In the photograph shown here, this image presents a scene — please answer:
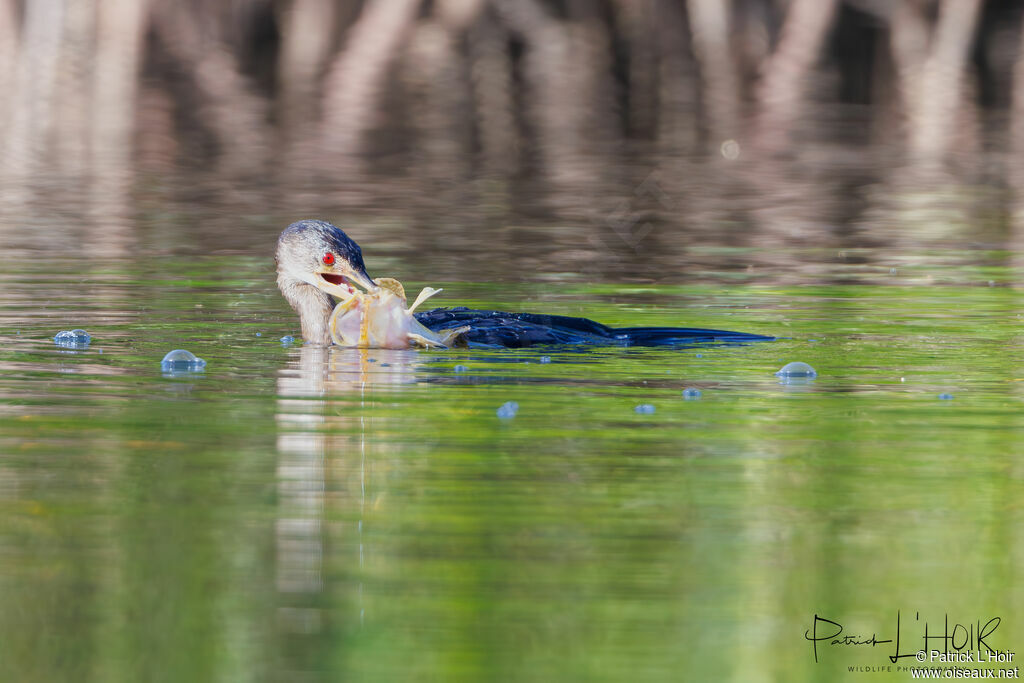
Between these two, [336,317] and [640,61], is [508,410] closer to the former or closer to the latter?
[336,317]

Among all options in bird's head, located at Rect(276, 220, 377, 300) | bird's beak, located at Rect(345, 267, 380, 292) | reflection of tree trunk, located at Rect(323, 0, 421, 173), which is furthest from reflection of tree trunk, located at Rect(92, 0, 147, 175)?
bird's beak, located at Rect(345, 267, 380, 292)

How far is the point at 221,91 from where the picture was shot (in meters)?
34.5

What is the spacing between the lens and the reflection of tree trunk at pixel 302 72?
27003 mm

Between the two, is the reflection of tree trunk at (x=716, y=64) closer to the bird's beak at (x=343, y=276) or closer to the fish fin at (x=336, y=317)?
the bird's beak at (x=343, y=276)

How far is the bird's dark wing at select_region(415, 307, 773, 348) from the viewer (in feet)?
35.4

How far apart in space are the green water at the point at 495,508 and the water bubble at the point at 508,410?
53 millimetres

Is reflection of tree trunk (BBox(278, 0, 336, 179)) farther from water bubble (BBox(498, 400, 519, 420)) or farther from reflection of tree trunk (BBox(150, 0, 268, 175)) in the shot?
water bubble (BBox(498, 400, 519, 420))

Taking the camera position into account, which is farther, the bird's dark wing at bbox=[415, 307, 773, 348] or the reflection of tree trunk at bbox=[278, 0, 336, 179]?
the reflection of tree trunk at bbox=[278, 0, 336, 179]

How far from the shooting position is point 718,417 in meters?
8.59

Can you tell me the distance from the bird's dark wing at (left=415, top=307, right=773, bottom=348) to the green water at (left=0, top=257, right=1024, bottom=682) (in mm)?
298

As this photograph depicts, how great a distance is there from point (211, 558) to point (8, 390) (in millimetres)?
3592

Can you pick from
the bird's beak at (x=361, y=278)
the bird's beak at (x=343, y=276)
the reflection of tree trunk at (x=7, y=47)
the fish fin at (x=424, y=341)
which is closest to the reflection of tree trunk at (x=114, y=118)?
the reflection of tree trunk at (x=7, y=47)

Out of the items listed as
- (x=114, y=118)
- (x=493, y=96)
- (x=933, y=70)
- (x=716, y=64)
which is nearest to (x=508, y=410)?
(x=114, y=118)

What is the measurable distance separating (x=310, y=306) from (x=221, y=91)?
24117 mm
